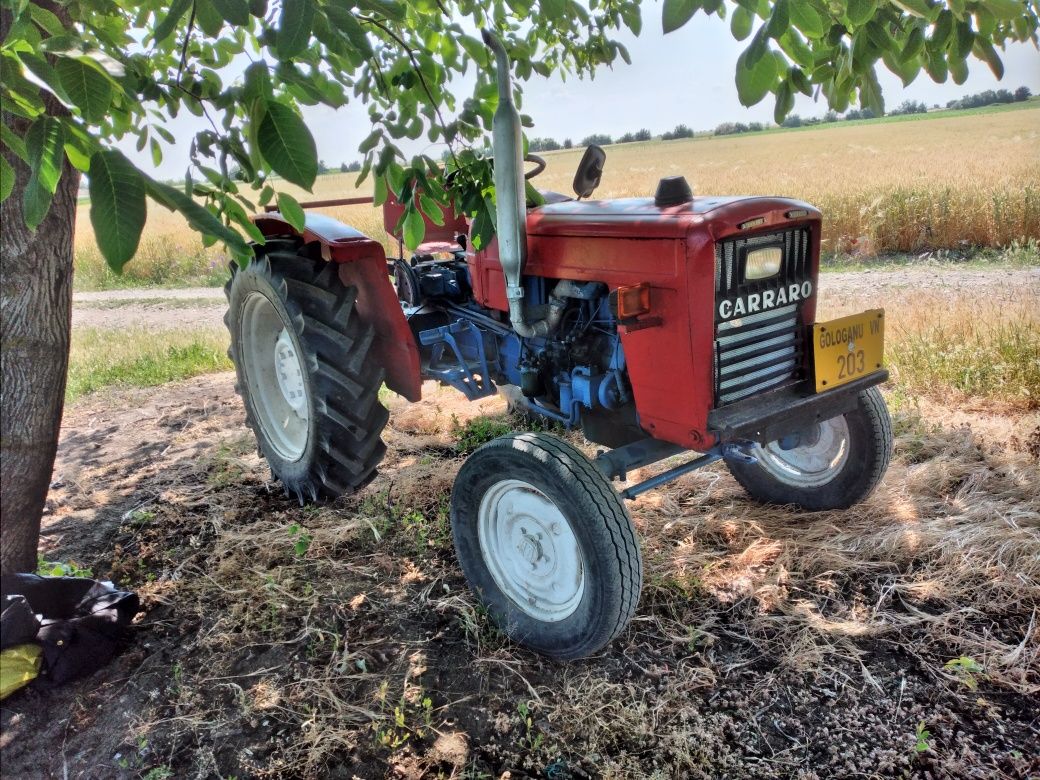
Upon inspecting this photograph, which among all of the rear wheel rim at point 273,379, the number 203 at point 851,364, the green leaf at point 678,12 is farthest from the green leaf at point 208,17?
the rear wheel rim at point 273,379

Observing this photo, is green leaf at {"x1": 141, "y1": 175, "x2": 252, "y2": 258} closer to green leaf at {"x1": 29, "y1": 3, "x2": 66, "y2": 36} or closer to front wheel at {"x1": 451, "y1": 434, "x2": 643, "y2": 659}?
green leaf at {"x1": 29, "y1": 3, "x2": 66, "y2": 36}

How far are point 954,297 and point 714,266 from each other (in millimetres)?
4998

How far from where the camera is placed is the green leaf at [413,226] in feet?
7.88

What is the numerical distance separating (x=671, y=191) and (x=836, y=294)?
5.41m

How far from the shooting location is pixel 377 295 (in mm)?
3170

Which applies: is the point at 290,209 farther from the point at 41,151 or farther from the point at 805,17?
the point at 805,17

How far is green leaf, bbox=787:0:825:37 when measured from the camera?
1.48m

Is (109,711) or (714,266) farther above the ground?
(714,266)

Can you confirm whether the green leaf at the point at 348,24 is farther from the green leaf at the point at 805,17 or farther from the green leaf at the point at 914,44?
the green leaf at the point at 914,44

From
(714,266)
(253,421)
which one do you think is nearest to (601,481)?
(714,266)

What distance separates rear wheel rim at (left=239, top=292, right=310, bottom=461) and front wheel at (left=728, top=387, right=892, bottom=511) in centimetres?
207

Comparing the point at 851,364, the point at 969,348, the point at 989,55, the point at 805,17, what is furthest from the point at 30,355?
the point at 969,348

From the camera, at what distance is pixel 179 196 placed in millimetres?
1067

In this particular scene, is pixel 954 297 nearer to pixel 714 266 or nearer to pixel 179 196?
pixel 714 266
